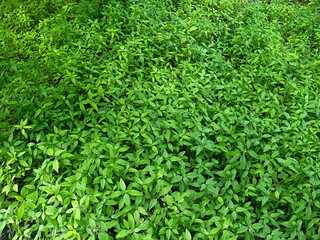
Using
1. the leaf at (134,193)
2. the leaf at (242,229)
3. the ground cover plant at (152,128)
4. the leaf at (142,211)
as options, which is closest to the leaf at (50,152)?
the ground cover plant at (152,128)

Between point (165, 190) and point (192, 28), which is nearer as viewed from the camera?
point (165, 190)

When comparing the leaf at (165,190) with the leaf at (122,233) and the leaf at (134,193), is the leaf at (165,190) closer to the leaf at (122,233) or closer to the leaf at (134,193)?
the leaf at (134,193)

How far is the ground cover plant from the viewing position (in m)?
1.86

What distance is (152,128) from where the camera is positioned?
2.30 metres

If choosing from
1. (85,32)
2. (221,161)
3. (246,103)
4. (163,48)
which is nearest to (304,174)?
(221,161)

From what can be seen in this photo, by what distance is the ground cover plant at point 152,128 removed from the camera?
1.86 metres

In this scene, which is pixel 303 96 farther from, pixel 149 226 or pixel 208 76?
pixel 149 226

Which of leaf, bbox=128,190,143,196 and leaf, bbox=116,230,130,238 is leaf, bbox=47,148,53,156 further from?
leaf, bbox=116,230,130,238

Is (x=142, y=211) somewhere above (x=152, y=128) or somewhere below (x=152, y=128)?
below

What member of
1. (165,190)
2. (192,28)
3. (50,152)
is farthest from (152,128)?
(192,28)

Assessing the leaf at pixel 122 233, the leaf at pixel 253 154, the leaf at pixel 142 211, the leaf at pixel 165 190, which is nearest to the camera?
the leaf at pixel 122 233

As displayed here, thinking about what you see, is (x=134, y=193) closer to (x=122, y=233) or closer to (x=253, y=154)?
(x=122, y=233)

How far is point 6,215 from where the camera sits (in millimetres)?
1768

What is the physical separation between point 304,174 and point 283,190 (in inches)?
10.1
